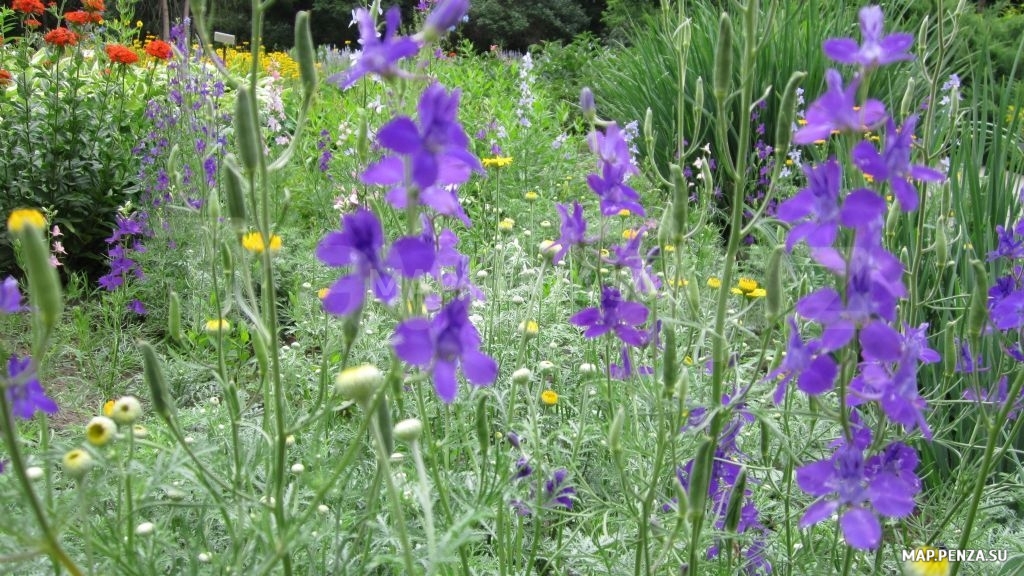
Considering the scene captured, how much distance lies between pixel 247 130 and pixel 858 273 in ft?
2.48

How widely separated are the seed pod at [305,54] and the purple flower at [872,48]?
648 mm

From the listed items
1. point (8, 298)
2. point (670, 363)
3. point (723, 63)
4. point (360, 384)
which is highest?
point (723, 63)

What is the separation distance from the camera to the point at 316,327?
2.90 m

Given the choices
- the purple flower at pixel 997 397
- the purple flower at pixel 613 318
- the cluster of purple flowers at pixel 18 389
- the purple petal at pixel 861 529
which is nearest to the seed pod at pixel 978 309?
the purple flower at pixel 997 397

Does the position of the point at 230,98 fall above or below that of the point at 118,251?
above

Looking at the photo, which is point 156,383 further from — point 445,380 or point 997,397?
point 997,397

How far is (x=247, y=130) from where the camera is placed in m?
1.00

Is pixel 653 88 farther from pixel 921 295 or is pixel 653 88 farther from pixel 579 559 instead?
pixel 579 559

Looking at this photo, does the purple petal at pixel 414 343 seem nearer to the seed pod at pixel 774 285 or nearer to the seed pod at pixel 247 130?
the seed pod at pixel 247 130

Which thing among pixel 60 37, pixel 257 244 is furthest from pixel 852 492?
pixel 60 37

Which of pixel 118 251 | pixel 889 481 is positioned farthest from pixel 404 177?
pixel 118 251

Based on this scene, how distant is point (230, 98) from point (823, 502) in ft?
20.4

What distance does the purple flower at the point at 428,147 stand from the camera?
788 mm

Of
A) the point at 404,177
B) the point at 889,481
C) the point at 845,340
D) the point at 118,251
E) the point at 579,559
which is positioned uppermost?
the point at 404,177
